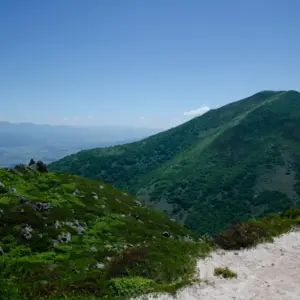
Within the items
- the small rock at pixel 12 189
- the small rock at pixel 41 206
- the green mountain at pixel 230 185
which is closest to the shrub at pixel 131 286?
the small rock at pixel 41 206

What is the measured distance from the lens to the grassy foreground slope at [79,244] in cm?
1377

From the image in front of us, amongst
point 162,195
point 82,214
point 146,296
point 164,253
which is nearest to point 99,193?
point 82,214

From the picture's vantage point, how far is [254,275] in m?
15.6

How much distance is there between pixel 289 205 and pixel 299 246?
413ft

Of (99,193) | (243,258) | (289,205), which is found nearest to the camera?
(243,258)

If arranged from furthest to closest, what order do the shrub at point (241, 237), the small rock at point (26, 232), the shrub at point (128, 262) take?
1. the small rock at point (26, 232)
2. the shrub at point (241, 237)
3. the shrub at point (128, 262)

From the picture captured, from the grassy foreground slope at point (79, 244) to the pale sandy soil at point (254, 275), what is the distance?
83 cm

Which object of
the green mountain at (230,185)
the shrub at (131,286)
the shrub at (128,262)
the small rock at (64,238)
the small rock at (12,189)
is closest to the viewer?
the shrub at (131,286)

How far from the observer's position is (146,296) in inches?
509

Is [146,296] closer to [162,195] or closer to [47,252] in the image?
[47,252]

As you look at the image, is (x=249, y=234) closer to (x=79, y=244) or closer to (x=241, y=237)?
(x=241, y=237)

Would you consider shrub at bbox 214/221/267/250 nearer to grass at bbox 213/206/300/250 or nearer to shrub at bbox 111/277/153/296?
grass at bbox 213/206/300/250

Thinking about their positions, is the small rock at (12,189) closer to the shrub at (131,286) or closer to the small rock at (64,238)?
the small rock at (64,238)

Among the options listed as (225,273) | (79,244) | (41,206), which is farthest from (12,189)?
(225,273)
